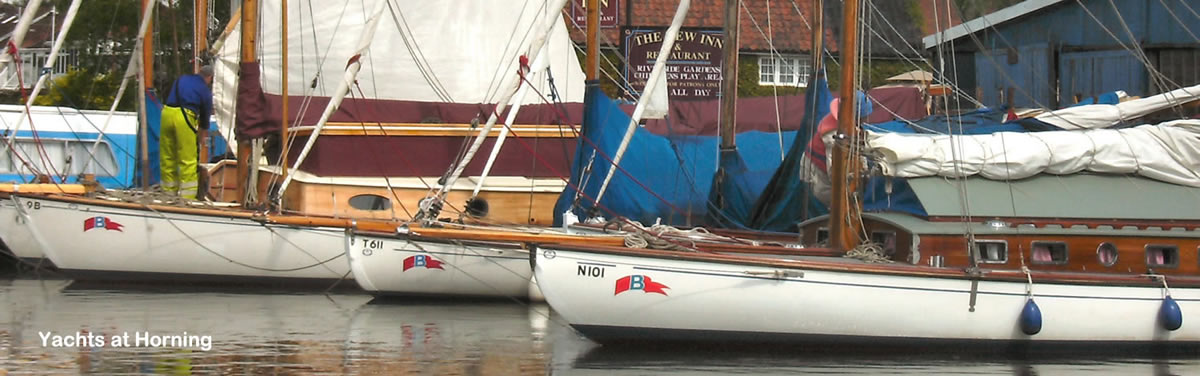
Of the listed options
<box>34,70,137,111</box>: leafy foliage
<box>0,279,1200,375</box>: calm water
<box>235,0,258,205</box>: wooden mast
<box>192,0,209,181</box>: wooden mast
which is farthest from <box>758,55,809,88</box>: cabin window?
<box>0,279,1200,375</box>: calm water

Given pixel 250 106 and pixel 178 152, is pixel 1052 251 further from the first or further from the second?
pixel 178 152

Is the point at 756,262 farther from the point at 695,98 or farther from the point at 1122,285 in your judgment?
the point at 695,98

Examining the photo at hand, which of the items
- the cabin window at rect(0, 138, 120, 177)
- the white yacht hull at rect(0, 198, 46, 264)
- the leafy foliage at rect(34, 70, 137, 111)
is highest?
the leafy foliage at rect(34, 70, 137, 111)

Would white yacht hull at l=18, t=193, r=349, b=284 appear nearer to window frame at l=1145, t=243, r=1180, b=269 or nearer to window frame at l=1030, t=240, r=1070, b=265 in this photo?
window frame at l=1030, t=240, r=1070, b=265

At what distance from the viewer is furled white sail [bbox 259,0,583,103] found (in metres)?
30.2

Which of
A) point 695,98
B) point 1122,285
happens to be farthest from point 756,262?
point 695,98

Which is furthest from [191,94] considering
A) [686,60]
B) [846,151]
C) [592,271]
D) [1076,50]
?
[1076,50]

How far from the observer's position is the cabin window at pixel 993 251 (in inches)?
714

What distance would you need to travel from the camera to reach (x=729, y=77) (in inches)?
980

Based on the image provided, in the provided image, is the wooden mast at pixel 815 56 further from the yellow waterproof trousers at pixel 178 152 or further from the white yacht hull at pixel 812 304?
the yellow waterproof trousers at pixel 178 152

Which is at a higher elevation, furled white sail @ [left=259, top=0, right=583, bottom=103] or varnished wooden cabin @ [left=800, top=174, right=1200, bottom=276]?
furled white sail @ [left=259, top=0, right=583, bottom=103]

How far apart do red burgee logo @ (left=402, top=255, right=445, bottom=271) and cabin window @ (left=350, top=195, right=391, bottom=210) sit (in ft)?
10.6

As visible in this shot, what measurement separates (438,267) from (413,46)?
8823mm

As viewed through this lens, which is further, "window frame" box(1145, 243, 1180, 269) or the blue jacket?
the blue jacket
